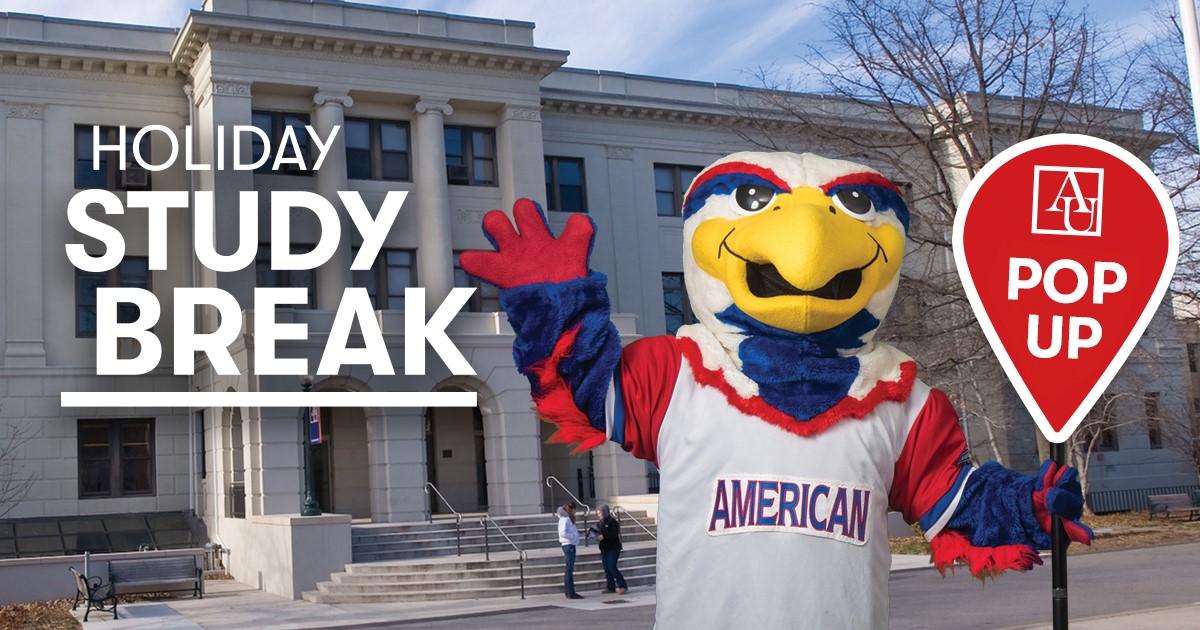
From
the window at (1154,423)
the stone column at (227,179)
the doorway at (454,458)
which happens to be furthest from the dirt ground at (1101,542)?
the doorway at (454,458)

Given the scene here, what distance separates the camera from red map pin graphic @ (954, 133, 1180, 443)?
4285 millimetres

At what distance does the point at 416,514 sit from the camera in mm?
25609

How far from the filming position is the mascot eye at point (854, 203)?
4598 mm

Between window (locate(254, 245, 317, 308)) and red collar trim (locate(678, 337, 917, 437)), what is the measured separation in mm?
24374

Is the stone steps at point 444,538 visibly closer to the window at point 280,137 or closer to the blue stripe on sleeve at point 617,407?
the window at point 280,137

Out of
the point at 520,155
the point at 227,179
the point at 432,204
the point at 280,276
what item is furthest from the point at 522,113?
the point at 227,179

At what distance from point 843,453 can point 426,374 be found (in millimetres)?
23288

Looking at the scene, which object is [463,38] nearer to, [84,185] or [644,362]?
[84,185]

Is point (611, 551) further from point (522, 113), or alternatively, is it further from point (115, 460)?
point (115, 460)

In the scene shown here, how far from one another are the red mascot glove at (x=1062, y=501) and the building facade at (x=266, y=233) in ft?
71.6

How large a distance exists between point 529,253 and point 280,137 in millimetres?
25676

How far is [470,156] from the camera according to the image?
1200 inches

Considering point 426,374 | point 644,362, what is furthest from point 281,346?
Answer: point 644,362

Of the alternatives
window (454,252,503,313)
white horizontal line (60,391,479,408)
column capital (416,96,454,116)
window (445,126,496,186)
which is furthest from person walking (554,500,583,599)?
column capital (416,96,454,116)
